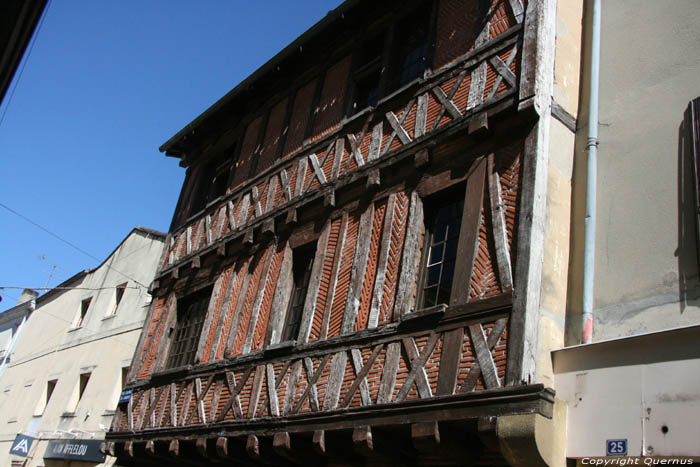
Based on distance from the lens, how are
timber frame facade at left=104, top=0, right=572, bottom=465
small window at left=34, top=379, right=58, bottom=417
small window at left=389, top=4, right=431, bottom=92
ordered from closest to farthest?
timber frame facade at left=104, top=0, right=572, bottom=465
small window at left=389, top=4, right=431, bottom=92
small window at left=34, top=379, right=58, bottom=417

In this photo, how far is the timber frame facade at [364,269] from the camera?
5.81 meters

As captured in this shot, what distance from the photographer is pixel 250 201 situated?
1108 cm

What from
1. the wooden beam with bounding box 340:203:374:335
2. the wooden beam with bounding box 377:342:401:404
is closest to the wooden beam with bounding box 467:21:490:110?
the wooden beam with bounding box 340:203:374:335

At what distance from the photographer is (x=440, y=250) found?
6984 millimetres

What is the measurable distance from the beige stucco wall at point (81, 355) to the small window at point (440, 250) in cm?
960

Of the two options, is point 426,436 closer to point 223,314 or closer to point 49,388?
point 223,314

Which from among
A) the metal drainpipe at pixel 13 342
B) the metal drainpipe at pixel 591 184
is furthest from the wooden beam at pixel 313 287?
the metal drainpipe at pixel 13 342

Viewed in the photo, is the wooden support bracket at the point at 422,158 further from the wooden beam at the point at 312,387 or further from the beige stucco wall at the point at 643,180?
the wooden beam at the point at 312,387

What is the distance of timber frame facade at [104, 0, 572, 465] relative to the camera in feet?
19.1

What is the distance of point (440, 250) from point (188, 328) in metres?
6.04

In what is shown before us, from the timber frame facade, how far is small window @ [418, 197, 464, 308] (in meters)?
0.04

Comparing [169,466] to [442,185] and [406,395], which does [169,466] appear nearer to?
[406,395]

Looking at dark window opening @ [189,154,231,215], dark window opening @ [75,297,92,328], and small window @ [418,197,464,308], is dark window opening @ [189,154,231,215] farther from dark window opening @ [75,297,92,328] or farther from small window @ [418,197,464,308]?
dark window opening @ [75,297,92,328]

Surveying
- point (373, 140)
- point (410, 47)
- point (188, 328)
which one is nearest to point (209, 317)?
point (188, 328)
